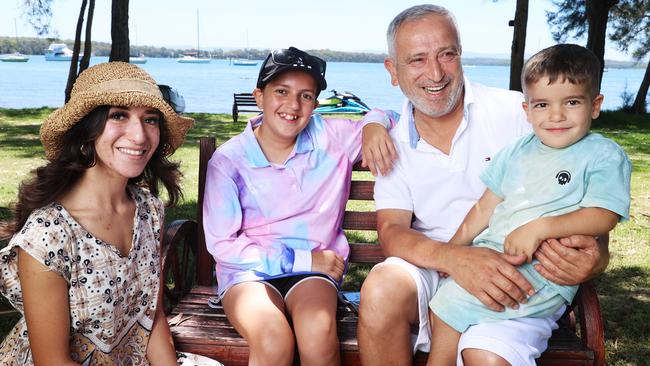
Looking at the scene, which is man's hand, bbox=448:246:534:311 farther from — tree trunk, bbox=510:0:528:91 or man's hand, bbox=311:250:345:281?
tree trunk, bbox=510:0:528:91

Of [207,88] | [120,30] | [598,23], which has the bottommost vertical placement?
[207,88]

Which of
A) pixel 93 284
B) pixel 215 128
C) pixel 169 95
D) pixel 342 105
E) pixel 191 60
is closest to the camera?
pixel 93 284

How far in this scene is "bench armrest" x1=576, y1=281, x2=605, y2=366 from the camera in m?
2.87

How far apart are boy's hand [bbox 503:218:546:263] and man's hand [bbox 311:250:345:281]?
0.94 metres

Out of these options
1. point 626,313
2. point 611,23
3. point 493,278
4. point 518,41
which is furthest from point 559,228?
point 611,23

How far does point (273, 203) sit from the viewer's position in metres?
3.46

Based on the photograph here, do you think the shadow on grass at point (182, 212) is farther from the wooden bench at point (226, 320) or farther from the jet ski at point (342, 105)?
the jet ski at point (342, 105)

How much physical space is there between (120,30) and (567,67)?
39.1 ft

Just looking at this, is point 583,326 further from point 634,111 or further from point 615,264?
point 634,111

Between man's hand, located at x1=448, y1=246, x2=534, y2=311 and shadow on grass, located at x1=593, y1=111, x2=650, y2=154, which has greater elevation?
man's hand, located at x1=448, y1=246, x2=534, y2=311

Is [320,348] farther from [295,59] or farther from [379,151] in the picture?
[295,59]

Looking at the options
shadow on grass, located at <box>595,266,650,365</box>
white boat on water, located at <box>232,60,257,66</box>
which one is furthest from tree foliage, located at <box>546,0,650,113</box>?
white boat on water, located at <box>232,60,257,66</box>

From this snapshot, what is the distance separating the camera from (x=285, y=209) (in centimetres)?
346

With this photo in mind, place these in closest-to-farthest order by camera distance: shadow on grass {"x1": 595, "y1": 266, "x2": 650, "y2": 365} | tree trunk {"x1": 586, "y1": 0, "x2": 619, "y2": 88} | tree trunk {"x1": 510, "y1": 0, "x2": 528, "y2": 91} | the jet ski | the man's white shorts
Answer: the man's white shorts → shadow on grass {"x1": 595, "y1": 266, "x2": 650, "y2": 365} → tree trunk {"x1": 510, "y1": 0, "x2": 528, "y2": 91} → tree trunk {"x1": 586, "y1": 0, "x2": 619, "y2": 88} → the jet ski
